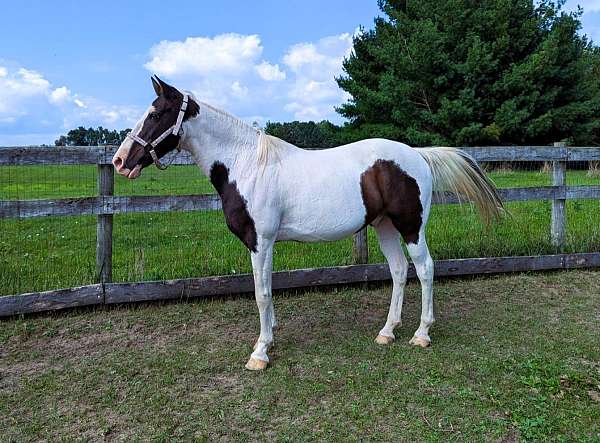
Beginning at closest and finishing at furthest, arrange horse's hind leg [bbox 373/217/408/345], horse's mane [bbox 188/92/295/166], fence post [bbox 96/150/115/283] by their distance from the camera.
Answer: horse's mane [bbox 188/92/295/166]
horse's hind leg [bbox 373/217/408/345]
fence post [bbox 96/150/115/283]

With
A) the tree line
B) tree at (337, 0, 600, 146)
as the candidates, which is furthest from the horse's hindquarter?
tree at (337, 0, 600, 146)

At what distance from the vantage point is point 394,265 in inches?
158

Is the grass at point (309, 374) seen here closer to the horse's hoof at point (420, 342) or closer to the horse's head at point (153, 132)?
the horse's hoof at point (420, 342)

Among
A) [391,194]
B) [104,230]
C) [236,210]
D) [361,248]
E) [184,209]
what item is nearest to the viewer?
[236,210]

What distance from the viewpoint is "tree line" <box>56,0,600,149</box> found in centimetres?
1814

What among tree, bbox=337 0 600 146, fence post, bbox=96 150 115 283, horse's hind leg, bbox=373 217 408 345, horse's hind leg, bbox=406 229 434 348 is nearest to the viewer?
horse's hind leg, bbox=406 229 434 348

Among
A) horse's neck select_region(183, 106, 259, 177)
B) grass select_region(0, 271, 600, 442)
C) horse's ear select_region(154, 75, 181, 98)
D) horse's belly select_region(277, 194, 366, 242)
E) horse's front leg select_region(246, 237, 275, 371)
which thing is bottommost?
grass select_region(0, 271, 600, 442)

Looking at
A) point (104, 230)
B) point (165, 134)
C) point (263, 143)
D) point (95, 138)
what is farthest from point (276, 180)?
point (95, 138)

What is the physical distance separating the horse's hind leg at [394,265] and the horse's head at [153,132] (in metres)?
1.84

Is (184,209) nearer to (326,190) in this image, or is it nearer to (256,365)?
(326,190)

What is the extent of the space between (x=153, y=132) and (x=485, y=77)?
17.9 meters

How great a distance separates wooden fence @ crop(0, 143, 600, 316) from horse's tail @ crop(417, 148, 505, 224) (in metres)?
0.44

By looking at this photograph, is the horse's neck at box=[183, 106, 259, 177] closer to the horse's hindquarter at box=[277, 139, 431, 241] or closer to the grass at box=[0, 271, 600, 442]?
the horse's hindquarter at box=[277, 139, 431, 241]

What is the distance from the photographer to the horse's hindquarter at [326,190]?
11.4 feet
